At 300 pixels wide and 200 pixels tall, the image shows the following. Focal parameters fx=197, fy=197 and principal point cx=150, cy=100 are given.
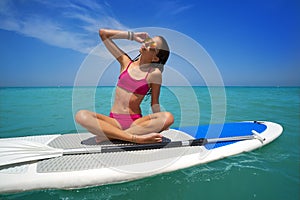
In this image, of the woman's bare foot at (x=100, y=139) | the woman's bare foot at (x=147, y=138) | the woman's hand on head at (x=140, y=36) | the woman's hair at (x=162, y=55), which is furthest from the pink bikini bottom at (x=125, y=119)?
the woman's hand on head at (x=140, y=36)

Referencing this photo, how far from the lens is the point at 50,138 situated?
295 centimetres

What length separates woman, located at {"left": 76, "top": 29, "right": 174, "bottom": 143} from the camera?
2461mm

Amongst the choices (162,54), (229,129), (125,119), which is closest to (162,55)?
(162,54)

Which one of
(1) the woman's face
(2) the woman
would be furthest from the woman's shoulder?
(1) the woman's face

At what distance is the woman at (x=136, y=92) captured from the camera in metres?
2.46

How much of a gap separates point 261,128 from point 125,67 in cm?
285

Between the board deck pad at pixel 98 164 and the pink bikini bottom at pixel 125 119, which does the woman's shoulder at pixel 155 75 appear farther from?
the board deck pad at pixel 98 164

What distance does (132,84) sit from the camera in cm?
250

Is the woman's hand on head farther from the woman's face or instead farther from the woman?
the woman's face

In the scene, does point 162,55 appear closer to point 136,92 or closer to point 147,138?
point 136,92

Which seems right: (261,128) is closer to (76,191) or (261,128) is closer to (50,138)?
(76,191)

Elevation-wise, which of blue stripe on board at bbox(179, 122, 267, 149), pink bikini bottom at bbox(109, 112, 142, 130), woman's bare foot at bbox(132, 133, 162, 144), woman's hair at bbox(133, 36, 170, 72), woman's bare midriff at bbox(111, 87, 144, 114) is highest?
woman's hair at bbox(133, 36, 170, 72)

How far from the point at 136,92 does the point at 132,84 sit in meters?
0.12

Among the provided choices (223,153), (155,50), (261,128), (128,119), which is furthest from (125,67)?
(261,128)
